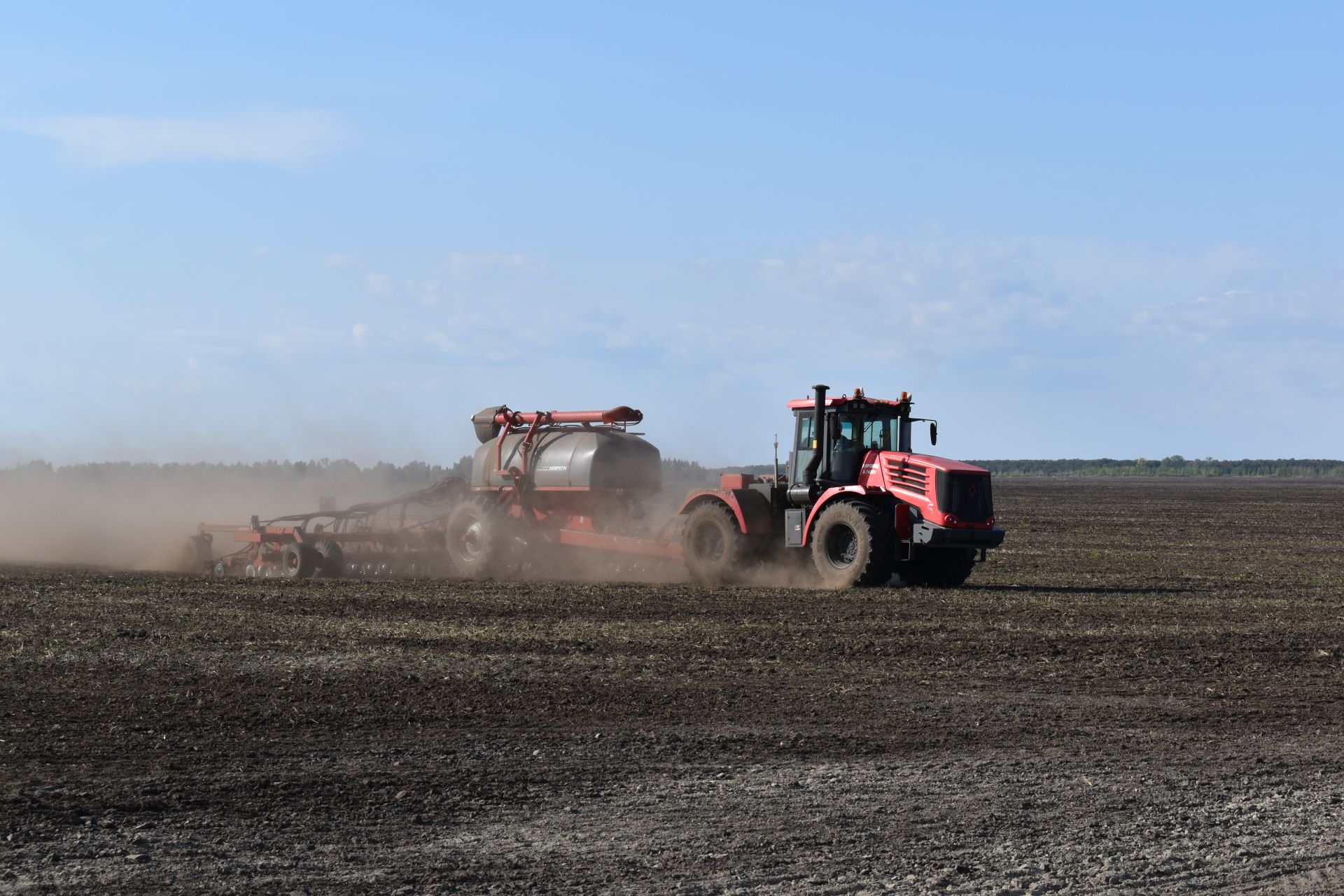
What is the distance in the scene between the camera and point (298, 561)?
22359mm

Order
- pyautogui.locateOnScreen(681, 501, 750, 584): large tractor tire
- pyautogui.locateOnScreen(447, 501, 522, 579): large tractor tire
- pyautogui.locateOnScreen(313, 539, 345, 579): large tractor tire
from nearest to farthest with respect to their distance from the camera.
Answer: pyautogui.locateOnScreen(681, 501, 750, 584): large tractor tire
pyautogui.locateOnScreen(313, 539, 345, 579): large tractor tire
pyautogui.locateOnScreen(447, 501, 522, 579): large tractor tire

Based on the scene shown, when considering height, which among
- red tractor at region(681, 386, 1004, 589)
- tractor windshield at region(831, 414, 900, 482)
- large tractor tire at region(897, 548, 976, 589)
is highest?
tractor windshield at region(831, 414, 900, 482)

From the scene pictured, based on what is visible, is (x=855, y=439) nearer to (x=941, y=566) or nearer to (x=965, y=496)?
(x=965, y=496)

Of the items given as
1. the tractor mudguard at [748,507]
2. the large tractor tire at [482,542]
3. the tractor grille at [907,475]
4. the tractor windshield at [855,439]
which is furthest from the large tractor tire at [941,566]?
the large tractor tire at [482,542]

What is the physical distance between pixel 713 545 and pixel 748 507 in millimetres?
841

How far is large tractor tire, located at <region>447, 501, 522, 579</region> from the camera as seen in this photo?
2300cm

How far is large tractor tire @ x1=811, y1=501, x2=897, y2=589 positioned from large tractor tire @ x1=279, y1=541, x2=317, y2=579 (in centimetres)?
770

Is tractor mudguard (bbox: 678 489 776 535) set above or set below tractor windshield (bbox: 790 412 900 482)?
below

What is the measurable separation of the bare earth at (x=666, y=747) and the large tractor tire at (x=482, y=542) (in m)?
4.67

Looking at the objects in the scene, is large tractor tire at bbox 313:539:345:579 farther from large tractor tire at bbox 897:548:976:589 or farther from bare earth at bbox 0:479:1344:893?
large tractor tire at bbox 897:548:976:589

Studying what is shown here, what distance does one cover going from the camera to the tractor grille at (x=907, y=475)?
20125 mm

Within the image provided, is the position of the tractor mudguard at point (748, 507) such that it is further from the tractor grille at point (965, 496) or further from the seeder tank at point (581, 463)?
the tractor grille at point (965, 496)

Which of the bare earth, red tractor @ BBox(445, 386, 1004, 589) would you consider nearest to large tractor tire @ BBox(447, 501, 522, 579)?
red tractor @ BBox(445, 386, 1004, 589)

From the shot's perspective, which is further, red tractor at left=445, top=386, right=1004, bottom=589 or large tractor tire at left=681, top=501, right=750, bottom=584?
large tractor tire at left=681, top=501, right=750, bottom=584
